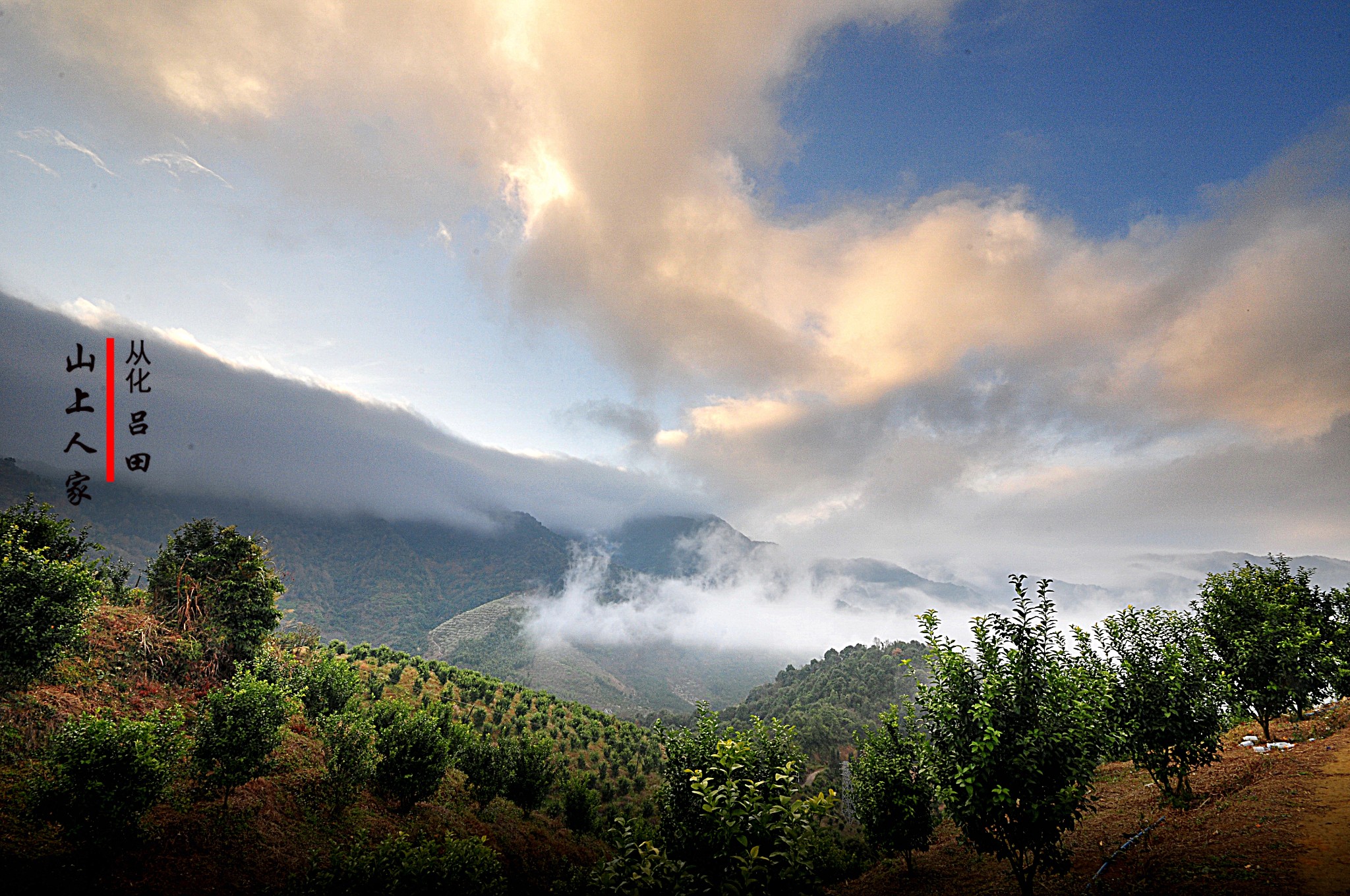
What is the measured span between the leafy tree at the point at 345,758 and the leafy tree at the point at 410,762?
132 cm

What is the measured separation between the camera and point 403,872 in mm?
11961

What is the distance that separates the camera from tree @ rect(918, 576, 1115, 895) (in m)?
14.4

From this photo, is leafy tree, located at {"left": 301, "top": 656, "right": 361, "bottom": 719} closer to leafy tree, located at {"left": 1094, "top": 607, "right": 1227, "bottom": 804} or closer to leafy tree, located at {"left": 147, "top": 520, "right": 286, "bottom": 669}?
leafy tree, located at {"left": 147, "top": 520, "right": 286, "bottom": 669}

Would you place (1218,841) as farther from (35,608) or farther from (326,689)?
(35,608)

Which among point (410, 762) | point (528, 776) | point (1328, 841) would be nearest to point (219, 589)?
point (410, 762)

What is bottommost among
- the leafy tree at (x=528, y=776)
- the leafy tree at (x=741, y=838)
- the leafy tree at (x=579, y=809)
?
the leafy tree at (x=579, y=809)

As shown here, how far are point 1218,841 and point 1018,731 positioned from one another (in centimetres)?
1268

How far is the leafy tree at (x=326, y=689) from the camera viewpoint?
3447 centimetres

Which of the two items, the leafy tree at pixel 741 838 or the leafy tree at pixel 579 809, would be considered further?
the leafy tree at pixel 579 809

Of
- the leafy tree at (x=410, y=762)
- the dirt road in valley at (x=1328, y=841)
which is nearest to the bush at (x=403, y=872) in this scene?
the leafy tree at (x=410, y=762)

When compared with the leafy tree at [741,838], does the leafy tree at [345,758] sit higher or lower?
lower

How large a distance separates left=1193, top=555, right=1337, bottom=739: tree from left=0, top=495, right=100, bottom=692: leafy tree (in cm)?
5849

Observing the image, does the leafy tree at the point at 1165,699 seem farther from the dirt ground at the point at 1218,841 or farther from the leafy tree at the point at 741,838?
the leafy tree at the point at 741,838

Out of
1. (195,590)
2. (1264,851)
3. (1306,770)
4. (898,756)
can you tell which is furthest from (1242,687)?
(195,590)
